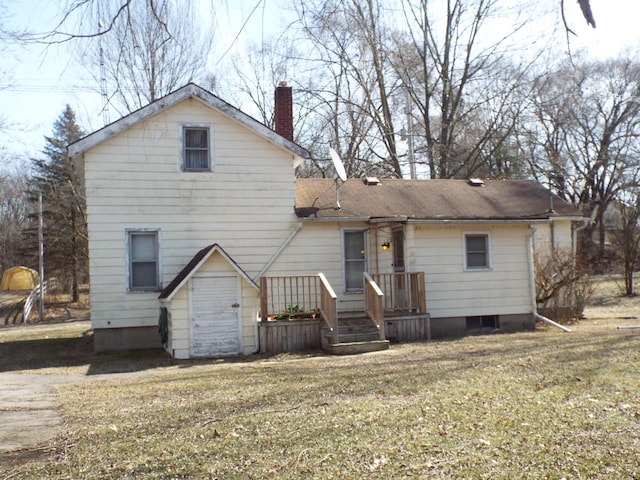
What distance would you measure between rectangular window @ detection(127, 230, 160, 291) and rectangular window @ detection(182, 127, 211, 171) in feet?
6.36

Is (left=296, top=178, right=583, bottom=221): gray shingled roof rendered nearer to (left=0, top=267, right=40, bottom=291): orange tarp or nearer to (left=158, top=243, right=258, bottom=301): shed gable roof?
(left=158, top=243, right=258, bottom=301): shed gable roof

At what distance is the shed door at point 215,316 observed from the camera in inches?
528

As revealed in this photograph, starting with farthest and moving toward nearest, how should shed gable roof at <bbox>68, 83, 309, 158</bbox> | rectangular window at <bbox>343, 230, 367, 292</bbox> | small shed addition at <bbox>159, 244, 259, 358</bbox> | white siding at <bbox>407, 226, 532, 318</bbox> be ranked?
1. rectangular window at <bbox>343, 230, 367, 292</bbox>
2. white siding at <bbox>407, 226, 532, 318</bbox>
3. shed gable roof at <bbox>68, 83, 309, 158</bbox>
4. small shed addition at <bbox>159, 244, 259, 358</bbox>

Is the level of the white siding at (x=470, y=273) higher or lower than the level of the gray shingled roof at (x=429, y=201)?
lower

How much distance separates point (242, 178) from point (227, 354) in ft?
14.6

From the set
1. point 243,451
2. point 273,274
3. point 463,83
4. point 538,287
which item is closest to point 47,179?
point 463,83

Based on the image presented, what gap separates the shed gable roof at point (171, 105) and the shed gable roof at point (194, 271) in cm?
335

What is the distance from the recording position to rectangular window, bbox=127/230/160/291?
576 inches

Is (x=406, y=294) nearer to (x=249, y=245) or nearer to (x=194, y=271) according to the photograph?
(x=249, y=245)

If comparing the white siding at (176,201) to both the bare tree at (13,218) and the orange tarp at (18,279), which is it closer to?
the orange tarp at (18,279)

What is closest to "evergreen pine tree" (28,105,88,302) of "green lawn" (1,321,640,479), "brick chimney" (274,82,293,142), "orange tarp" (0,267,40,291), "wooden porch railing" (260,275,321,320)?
"orange tarp" (0,267,40,291)

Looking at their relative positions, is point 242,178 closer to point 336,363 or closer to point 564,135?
point 336,363

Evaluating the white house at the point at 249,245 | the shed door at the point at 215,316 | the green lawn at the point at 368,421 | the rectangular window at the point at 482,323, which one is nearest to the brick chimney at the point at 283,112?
the white house at the point at 249,245

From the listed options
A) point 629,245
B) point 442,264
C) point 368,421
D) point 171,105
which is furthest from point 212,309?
point 629,245
